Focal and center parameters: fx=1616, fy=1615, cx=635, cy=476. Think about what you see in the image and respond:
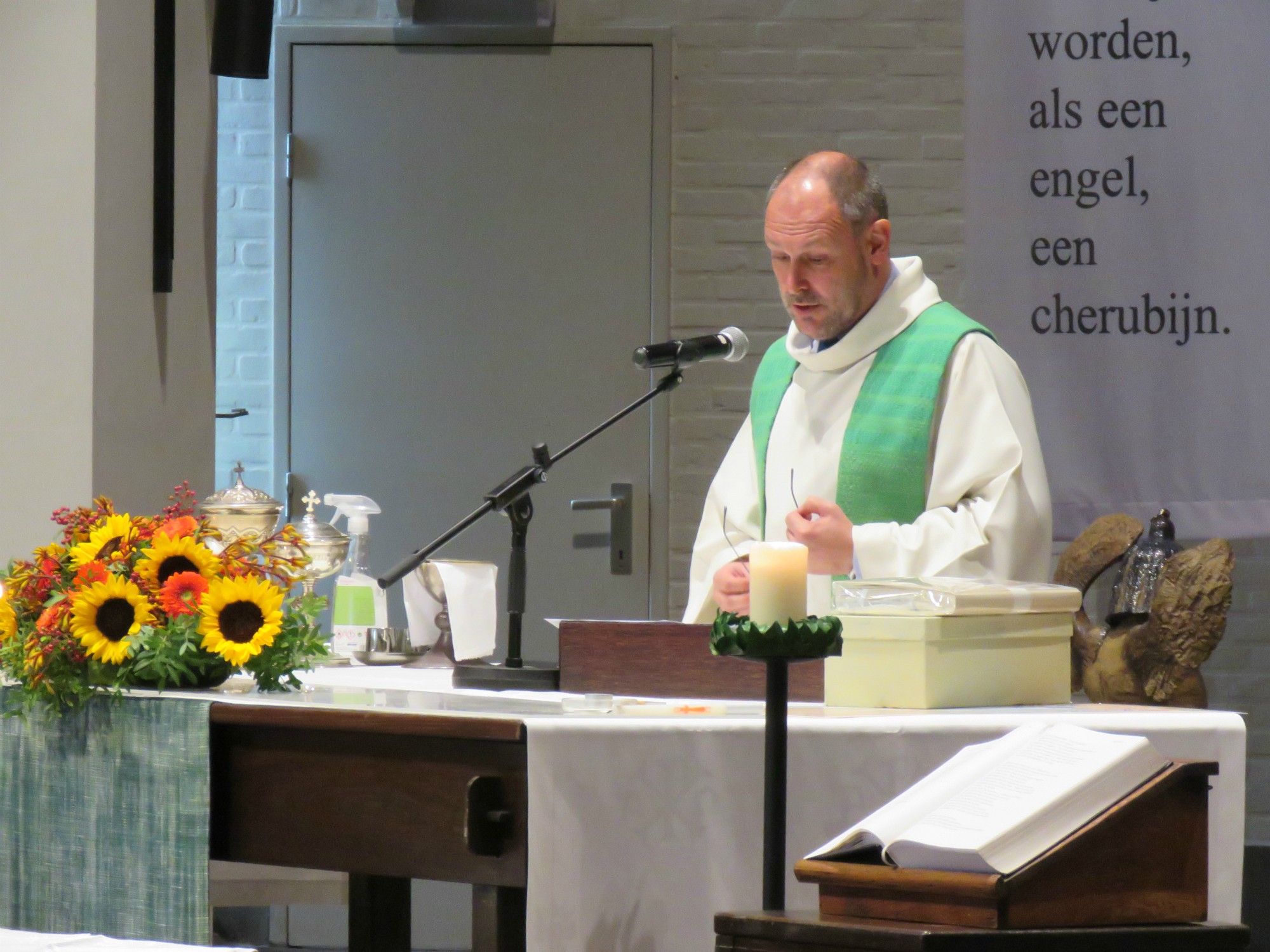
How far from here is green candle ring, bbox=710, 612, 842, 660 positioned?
4.40 ft

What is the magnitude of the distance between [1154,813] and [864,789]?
41 centimetres

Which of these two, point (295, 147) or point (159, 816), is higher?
point (295, 147)

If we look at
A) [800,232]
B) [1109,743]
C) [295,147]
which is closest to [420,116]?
[295,147]

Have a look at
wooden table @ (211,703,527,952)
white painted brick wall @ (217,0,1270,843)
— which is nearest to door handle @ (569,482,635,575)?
white painted brick wall @ (217,0,1270,843)

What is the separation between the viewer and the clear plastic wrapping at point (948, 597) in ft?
5.44

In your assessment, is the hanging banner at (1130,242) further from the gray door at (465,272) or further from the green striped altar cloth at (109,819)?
the green striped altar cloth at (109,819)

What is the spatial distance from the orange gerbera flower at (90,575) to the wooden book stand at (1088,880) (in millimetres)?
1038

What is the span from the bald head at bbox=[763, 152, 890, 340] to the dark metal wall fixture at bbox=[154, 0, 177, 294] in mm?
1233

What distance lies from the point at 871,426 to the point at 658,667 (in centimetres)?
111

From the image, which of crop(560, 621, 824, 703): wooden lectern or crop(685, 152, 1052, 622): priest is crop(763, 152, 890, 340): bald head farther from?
crop(560, 621, 824, 703): wooden lectern

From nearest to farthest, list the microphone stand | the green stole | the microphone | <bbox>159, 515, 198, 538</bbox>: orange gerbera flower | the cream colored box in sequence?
1. the cream colored box
2. <bbox>159, 515, 198, 538</bbox>: orange gerbera flower
3. the microphone stand
4. the microphone
5. the green stole

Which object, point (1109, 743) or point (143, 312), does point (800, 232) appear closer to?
point (143, 312)

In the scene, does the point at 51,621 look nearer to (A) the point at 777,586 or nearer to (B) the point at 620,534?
(A) the point at 777,586

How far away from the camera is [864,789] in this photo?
158 cm
